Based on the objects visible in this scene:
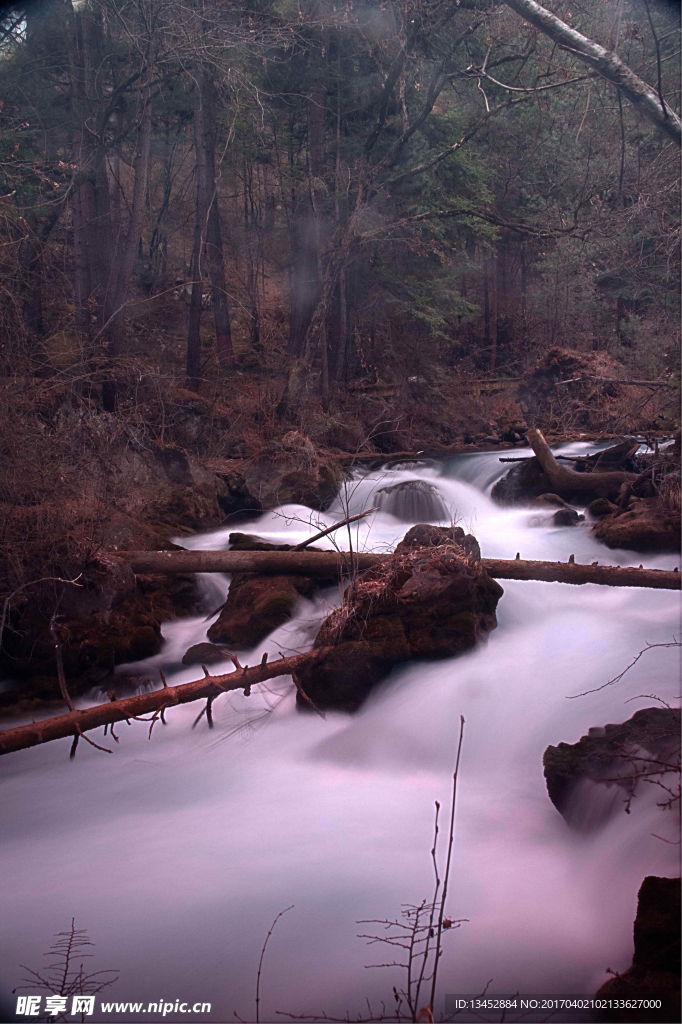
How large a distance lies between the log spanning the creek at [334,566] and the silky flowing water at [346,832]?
0.10m

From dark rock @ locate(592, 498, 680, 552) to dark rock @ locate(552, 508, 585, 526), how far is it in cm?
25

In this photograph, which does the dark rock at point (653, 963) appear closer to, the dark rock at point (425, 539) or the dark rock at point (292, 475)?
the dark rock at point (425, 539)

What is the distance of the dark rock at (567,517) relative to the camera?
462 cm

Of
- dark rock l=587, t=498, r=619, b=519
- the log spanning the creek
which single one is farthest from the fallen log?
dark rock l=587, t=498, r=619, b=519

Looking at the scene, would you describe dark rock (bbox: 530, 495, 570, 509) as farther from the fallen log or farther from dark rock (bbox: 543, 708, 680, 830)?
the fallen log

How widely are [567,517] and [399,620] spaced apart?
1936 millimetres

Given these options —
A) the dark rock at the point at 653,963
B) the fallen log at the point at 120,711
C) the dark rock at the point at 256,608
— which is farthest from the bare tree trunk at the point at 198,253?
the dark rock at the point at 653,963

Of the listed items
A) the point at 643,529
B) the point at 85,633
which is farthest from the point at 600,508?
the point at 85,633

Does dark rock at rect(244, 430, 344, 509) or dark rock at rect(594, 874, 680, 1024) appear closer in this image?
dark rock at rect(594, 874, 680, 1024)

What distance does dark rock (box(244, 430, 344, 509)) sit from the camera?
17.9 feet

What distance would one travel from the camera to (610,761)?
7.41 feet

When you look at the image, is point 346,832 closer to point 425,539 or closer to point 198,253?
point 425,539

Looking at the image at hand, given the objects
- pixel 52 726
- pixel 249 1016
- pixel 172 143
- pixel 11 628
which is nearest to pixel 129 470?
pixel 11 628

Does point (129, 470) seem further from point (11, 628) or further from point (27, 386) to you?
point (11, 628)
